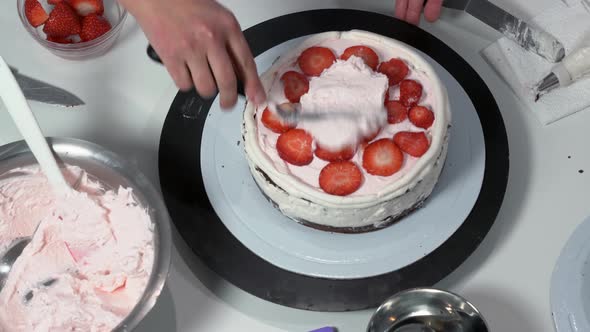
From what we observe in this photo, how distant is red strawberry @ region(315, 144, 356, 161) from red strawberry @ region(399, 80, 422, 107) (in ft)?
0.53

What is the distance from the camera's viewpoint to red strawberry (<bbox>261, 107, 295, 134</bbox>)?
139 centimetres

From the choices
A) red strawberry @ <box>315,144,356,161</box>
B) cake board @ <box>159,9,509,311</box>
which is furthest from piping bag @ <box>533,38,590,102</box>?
red strawberry @ <box>315,144,356,161</box>

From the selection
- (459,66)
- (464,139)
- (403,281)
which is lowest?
(403,281)

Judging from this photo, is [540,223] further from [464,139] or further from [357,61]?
[357,61]

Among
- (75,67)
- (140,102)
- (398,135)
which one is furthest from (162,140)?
(398,135)

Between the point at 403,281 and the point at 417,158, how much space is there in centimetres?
24

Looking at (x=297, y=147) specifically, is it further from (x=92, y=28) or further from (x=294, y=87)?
(x=92, y=28)

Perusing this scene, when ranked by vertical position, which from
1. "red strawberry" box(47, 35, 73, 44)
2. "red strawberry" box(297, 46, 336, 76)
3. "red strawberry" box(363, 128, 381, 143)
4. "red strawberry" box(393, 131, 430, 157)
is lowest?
"red strawberry" box(47, 35, 73, 44)

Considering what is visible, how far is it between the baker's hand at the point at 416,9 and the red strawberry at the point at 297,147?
499 millimetres

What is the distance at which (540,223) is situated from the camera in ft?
4.89

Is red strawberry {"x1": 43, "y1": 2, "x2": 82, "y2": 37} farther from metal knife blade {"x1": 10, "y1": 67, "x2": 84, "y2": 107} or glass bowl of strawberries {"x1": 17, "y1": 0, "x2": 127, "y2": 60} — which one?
metal knife blade {"x1": 10, "y1": 67, "x2": 84, "y2": 107}

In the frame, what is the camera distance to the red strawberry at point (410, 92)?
1.41 m

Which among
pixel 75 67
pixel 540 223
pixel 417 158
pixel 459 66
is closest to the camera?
pixel 417 158

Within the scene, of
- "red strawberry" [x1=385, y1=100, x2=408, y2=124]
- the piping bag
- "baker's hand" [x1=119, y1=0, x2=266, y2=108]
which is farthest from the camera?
the piping bag
